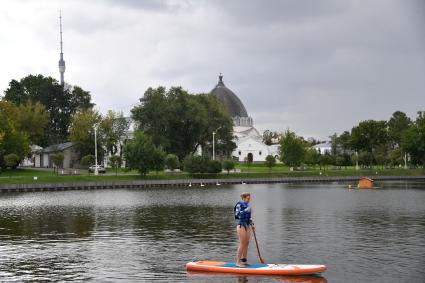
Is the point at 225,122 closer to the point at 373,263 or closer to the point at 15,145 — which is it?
the point at 15,145

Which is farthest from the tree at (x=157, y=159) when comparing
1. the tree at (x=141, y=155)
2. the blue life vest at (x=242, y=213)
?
the blue life vest at (x=242, y=213)

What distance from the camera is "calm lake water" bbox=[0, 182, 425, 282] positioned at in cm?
2373

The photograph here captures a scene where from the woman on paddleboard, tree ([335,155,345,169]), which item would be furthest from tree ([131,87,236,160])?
the woman on paddleboard

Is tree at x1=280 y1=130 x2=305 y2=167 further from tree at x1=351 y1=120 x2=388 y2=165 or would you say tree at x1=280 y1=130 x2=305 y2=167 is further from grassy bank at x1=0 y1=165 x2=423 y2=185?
tree at x1=351 y1=120 x2=388 y2=165

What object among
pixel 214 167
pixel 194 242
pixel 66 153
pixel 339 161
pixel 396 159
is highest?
pixel 66 153

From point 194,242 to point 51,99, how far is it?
130618mm

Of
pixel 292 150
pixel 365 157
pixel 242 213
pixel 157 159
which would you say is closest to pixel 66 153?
pixel 157 159

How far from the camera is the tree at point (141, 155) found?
106 meters

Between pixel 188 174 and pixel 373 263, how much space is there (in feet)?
297

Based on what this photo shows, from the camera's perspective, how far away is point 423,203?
58.1 m

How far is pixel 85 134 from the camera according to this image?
131625mm

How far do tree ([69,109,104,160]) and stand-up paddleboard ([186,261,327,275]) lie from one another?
11145 centimetres

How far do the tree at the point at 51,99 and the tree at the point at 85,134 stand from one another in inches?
799

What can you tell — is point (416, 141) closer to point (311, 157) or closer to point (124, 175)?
point (311, 157)
